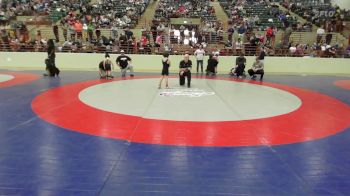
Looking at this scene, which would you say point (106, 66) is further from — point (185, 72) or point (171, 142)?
point (171, 142)

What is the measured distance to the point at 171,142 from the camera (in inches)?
233

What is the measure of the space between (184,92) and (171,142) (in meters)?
4.86

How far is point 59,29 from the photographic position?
64.1ft

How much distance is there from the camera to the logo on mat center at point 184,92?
33.5ft

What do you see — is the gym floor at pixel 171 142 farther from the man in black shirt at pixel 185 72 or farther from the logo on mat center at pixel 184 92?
the man in black shirt at pixel 185 72

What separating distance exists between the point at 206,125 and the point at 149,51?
11423 mm

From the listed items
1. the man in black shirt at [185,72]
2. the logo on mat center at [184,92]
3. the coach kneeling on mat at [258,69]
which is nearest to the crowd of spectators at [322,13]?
the coach kneeling on mat at [258,69]

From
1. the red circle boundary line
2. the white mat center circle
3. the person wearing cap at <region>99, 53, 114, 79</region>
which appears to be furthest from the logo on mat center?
the red circle boundary line

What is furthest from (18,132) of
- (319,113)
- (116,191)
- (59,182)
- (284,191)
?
(319,113)

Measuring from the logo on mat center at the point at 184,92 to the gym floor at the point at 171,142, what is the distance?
0.11 ft

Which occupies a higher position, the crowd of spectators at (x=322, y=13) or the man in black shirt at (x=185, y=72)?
the crowd of spectators at (x=322, y=13)

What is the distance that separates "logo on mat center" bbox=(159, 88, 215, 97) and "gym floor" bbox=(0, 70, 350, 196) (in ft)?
0.11

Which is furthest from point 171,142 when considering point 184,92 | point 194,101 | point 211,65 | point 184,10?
point 184,10

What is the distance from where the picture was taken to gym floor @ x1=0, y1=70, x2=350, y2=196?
14.2 feet
